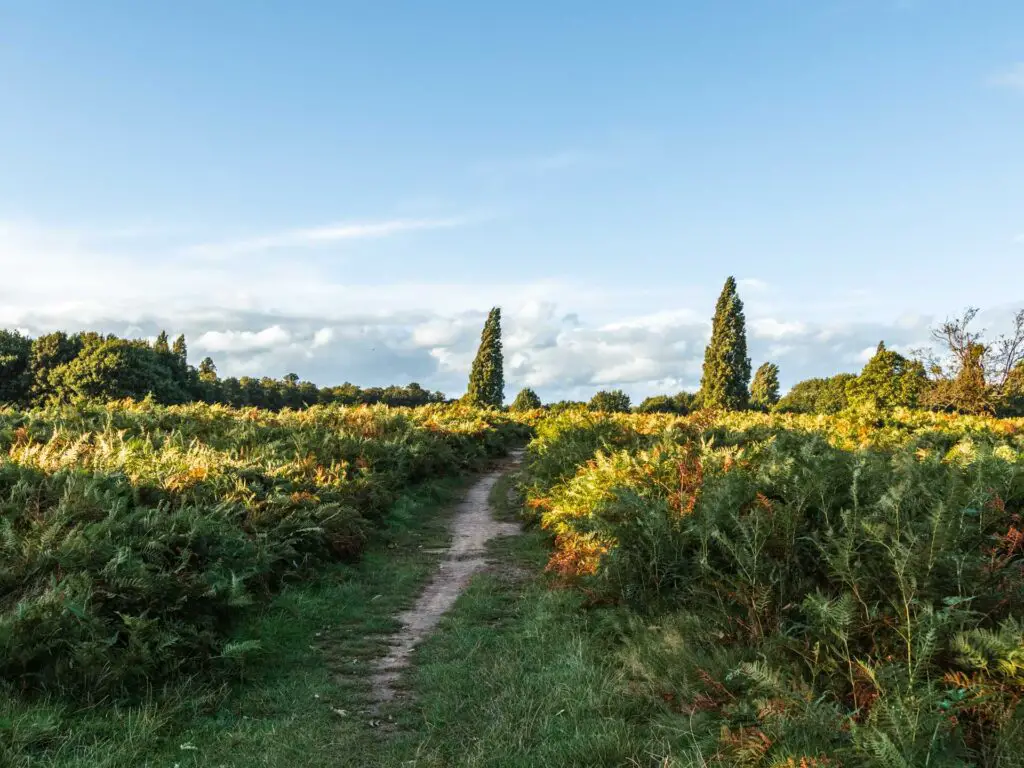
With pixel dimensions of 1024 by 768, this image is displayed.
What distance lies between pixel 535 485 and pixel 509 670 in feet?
29.2

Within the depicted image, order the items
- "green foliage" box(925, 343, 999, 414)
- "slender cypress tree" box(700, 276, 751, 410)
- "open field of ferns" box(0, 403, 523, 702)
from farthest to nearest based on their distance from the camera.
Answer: "slender cypress tree" box(700, 276, 751, 410) → "green foliage" box(925, 343, 999, 414) → "open field of ferns" box(0, 403, 523, 702)

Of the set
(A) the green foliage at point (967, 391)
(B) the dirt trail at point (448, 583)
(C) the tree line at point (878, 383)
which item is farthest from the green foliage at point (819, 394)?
(B) the dirt trail at point (448, 583)

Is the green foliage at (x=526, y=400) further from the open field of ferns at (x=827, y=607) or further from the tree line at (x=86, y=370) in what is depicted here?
the open field of ferns at (x=827, y=607)

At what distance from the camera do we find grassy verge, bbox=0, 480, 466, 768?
4.84 m

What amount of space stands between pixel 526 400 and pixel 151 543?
193ft

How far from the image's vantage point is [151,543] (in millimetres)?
7062

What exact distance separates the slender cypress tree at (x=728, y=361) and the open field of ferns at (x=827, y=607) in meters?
49.8

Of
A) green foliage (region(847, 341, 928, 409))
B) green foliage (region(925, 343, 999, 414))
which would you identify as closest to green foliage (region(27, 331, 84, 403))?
green foliage (region(847, 341, 928, 409))

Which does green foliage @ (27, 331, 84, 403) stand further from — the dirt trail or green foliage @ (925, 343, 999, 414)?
green foliage @ (925, 343, 999, 414)

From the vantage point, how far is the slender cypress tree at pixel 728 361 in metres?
56.6

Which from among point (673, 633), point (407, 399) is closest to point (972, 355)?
point (673, 633)

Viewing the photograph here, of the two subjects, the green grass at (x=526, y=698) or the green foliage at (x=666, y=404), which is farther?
the green foliage at (x=666, y=404)

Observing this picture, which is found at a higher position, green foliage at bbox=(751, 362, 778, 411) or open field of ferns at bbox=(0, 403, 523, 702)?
green foliage at bbox=(751, 362, 778, 411)

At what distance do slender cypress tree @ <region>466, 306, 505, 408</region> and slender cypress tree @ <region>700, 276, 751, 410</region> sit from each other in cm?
1850
